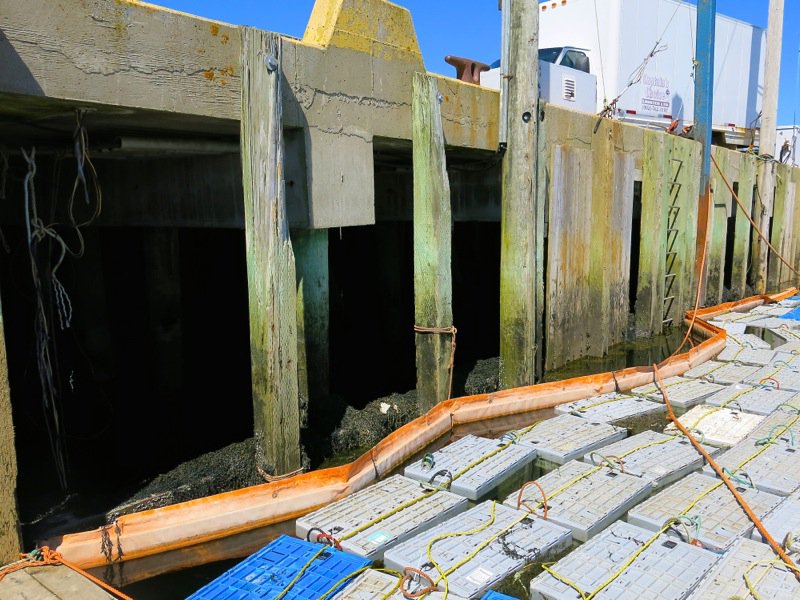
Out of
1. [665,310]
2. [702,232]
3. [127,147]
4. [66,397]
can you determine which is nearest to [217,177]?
[127,147]

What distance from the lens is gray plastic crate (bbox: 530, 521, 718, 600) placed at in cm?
422

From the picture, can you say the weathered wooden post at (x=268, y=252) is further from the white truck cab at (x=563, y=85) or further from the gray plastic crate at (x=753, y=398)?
the white truck cab at (x=563, y=85)

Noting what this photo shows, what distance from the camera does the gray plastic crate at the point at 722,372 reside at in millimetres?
8984

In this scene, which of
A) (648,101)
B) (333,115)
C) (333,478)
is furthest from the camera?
(648,101)

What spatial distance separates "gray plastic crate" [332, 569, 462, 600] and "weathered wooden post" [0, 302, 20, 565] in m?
2.06

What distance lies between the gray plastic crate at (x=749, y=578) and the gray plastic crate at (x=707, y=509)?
20cm

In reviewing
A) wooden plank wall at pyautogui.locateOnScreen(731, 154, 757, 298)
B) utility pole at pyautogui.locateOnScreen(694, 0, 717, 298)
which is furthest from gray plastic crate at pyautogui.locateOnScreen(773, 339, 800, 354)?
wooden plank wall at pyautogui.locateOnScreen(731, 154, 757, 298)

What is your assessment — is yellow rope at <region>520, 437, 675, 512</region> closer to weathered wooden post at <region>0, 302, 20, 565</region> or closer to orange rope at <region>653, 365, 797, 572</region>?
orange rope at <region>653, 365, 797, 572</region>

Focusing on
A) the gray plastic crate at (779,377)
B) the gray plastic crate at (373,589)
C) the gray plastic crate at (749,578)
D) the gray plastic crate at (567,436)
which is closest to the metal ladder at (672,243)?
the gray plastic crate at (779,377)

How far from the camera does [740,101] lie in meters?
18.5

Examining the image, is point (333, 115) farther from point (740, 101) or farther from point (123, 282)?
point (740, 101)

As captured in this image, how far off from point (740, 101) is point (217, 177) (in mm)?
16960

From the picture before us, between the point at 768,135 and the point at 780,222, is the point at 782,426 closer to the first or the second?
the point at 768,135

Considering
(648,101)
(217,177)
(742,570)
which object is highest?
(648,101)
